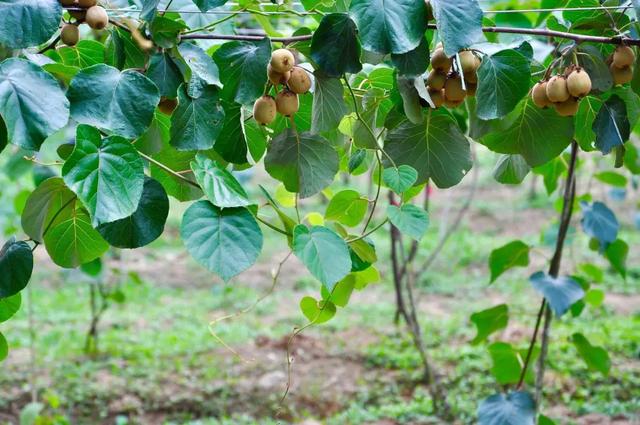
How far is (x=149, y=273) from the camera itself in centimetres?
502

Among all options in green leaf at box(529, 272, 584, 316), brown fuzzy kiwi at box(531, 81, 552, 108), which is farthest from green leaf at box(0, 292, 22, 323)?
green leaf at box(529, 272, 584, 316)

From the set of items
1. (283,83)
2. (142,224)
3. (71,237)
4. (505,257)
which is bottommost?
(505,257)

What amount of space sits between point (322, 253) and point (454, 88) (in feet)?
0.69

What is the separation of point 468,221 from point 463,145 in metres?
5.64

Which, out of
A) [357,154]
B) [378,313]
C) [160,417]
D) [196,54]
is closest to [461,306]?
[378,313]

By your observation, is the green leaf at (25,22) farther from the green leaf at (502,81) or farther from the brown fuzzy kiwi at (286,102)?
the green leaf at (502,81)

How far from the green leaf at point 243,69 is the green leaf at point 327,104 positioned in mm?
71

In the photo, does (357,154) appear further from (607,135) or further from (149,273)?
(149,273)

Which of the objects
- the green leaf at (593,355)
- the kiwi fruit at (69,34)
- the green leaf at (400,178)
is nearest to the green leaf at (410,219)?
the green leaf at (400,178)

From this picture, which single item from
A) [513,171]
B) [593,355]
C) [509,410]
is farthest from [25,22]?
[593,355]

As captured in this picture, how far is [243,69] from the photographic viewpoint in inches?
27.9

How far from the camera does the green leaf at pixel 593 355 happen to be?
168cm

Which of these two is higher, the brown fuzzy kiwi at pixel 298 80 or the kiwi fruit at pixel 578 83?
the kiwi fruit at pixel 578 83

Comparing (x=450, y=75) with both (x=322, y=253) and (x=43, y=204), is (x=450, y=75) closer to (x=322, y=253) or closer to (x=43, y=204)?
(x=322, y=253)
